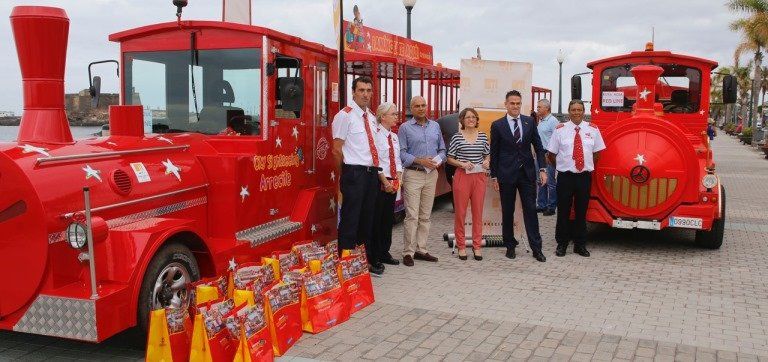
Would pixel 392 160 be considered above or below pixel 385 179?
above

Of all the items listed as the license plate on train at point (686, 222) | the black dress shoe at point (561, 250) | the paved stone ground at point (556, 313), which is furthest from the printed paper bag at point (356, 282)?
the license plate on train at point (686, 222)

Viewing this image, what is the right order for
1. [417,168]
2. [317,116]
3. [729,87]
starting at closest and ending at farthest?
[317,116]
[417,168]
[729,87]

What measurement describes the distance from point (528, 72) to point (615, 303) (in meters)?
3.73

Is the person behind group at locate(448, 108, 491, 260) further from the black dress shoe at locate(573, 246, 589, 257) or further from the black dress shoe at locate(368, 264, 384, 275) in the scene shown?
the black dress shoe at locate(573, 246, 589, 257)

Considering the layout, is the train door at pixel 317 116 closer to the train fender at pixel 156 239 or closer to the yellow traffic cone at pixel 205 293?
the train fender at pixel 156 239

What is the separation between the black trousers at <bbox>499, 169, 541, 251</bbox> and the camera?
7.52 meters

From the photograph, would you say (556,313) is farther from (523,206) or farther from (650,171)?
(650,171)

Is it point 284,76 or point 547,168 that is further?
point 547,168

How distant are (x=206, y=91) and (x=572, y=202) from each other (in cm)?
462

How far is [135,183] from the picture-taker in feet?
15.4

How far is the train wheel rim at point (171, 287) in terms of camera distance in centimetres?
448

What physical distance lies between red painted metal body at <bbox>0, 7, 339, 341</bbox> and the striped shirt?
1.60 metres

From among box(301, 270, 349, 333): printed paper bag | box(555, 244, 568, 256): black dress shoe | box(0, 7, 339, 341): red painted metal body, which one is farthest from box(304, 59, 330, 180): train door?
box(555, 244, 568, 256): black dress shoe

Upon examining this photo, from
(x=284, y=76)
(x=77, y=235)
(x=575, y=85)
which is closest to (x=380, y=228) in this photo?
(x=284, y=76)
